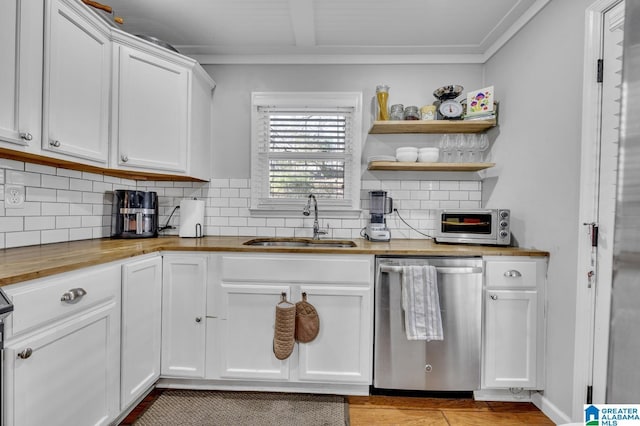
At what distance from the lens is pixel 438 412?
6.04ft

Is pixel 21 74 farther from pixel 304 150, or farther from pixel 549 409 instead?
pixel 549 409

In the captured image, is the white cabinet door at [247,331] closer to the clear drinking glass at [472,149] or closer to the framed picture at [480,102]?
the clear drinking glass at [472,149]

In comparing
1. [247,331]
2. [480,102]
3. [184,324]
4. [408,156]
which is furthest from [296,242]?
[480,102]

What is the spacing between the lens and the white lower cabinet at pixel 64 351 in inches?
41.4

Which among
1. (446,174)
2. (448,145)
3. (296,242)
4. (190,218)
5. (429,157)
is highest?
(448,145)

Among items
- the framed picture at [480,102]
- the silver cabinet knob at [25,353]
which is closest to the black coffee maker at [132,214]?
the silver cabinet knob at [25,353]

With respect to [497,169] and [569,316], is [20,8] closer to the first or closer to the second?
[497,169]

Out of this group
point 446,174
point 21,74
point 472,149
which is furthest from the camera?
point 446,174

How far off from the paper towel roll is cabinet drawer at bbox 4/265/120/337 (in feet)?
2.70

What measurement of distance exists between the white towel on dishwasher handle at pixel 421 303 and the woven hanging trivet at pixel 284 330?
27.4 inches

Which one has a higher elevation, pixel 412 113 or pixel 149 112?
pixel 412 113

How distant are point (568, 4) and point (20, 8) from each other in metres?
2.76

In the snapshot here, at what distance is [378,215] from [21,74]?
7.01 feet

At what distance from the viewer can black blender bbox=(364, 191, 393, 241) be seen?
7.52 ft
